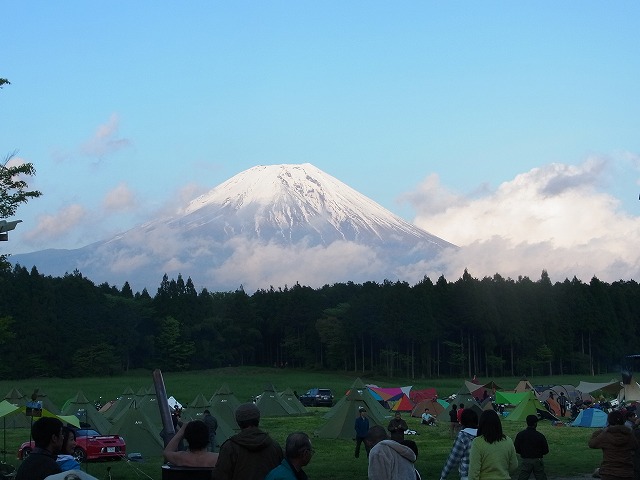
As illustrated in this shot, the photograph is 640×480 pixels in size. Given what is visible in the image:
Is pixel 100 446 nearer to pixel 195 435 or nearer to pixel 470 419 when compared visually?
pixel 470 419

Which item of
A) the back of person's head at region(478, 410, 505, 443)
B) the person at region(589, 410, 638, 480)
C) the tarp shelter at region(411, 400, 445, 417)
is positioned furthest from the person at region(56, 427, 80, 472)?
the tarp shelter at region(411, 400, 445, 417)

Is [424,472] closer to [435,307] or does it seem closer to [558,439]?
[558,439]

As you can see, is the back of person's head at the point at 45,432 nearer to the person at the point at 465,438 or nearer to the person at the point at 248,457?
the person at the point at 248,457

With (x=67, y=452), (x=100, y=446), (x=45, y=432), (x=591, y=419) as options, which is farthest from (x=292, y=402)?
(x=45, y=432)

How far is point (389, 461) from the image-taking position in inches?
274

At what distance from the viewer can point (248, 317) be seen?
123250 millimetres

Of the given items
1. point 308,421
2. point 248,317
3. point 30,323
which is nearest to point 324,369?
point 248,317

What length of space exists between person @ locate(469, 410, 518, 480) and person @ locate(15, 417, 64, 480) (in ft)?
12.0

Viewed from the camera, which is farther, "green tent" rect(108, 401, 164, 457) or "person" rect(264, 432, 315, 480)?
"green tent" rect(108, 401, 164, 457)

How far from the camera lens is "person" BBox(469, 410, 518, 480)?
27.7ft

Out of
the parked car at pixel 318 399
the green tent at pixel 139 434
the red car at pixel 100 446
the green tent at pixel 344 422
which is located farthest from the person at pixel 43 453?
the parked car at pixel 318 399

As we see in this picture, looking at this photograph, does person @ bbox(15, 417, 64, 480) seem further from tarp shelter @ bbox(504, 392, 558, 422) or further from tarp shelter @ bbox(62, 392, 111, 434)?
tarp shelter @ bbox(504, 392, 558, 422)

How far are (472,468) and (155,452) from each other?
21.9 meters

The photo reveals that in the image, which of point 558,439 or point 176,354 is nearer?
Result: point 558,439
